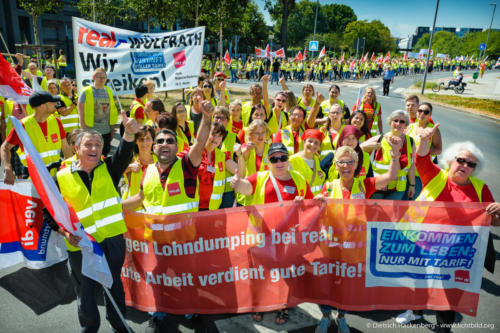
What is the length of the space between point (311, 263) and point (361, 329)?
3.15 ft

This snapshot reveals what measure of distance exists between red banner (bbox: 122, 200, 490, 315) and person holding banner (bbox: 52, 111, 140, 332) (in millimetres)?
299

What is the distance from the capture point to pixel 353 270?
3301 millimetres

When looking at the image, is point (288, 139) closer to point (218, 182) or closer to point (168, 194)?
point (218, 182)

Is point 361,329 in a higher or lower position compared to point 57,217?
lower

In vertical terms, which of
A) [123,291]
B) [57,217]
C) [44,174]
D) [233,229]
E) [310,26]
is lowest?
[123,291]

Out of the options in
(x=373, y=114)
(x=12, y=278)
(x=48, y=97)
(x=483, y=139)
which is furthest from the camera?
(x=483, y=139)

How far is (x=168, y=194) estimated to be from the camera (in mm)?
3279

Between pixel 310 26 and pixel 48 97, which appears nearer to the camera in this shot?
pixel 48 97

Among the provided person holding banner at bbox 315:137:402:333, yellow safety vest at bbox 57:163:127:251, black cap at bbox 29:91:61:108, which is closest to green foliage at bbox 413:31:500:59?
person holding banner at bbox 315:137:402:333

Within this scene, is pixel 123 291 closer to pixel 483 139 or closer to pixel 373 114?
pixel 373 114

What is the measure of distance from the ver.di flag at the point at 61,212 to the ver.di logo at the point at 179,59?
515 cm

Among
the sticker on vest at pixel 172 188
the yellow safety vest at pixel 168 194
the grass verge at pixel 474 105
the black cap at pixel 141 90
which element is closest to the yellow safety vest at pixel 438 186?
the yellow safety vest at pixel 168 194

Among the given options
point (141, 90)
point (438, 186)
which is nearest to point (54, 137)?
point (141, 90)

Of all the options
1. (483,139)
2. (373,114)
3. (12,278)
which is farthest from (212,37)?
(12,278)
